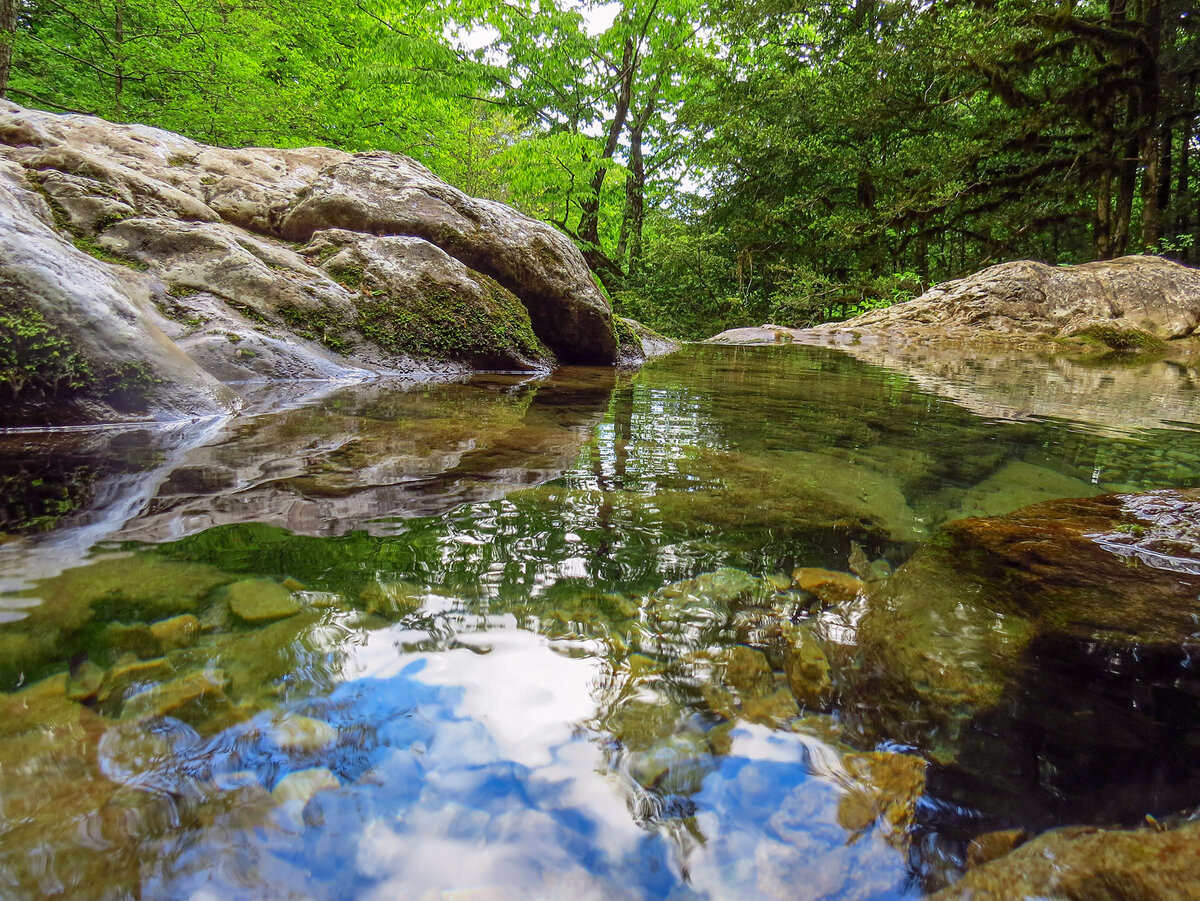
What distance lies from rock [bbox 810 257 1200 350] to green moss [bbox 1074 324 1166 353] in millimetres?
11

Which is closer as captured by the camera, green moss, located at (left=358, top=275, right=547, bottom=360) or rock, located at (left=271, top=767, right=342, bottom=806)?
rock, located at (left=271, top=767, right=342, bottom=806)

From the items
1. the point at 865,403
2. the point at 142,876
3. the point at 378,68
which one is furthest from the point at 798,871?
the point at 378,68

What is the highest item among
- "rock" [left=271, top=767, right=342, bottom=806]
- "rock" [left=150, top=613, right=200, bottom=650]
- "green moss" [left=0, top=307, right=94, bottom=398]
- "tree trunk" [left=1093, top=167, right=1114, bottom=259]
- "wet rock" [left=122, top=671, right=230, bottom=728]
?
"tree trunk" [left=1093, top=167, right=1114, bottom=259]

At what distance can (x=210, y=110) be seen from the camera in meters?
9.55

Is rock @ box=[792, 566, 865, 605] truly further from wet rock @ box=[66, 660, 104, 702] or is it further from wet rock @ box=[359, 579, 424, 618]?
wet rock @ box=[66, 660, 104, 702]

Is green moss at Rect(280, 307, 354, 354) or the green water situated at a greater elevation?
green moss at Rect(280, 307, 354, 354)

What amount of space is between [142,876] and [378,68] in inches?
556

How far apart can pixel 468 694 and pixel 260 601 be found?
0.52m

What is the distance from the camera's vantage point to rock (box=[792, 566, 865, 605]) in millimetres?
1339

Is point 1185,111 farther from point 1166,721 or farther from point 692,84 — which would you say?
point 1166,721

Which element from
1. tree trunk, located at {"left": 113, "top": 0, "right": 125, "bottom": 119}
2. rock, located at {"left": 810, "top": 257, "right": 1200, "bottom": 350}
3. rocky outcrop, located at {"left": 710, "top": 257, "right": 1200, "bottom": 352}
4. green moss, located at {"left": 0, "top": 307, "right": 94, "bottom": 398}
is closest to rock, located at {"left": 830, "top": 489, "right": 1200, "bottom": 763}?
green moss, located at {"left": 0, "top": 307, "right": 94, "bottom": 398}

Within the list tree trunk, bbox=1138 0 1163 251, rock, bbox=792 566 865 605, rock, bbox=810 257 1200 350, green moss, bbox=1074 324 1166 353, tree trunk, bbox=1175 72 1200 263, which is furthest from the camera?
tree trunk, bbox=1175 72 1200 263

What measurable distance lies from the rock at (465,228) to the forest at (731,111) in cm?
561

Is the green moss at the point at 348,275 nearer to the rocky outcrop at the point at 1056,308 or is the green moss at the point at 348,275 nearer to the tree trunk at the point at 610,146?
the rocky outcrop at the point at 1056,308
